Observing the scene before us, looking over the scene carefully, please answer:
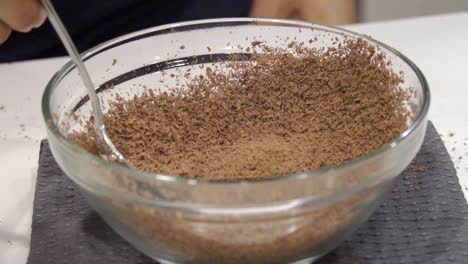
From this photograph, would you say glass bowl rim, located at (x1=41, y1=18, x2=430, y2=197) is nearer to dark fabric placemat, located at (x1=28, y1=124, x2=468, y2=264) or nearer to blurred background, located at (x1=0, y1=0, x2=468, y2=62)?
dark fabric placemat, located at (x1=28, y1=124, x2=468, y2=264)

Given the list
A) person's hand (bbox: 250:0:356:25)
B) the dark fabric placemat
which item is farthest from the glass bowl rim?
person's hand (bbox: 250:0:356:25)

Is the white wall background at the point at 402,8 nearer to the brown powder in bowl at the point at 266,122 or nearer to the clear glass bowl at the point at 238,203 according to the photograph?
the brown powder in bowl at the point at 266,122

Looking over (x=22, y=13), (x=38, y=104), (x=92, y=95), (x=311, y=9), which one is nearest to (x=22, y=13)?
(x=22, y=13)

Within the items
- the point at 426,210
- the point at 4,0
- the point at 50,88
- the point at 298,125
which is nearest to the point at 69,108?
the point at 50,88

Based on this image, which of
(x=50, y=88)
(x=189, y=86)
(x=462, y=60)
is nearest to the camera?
(x=50, y=88)

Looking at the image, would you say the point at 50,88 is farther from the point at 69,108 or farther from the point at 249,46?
the point at 249,46

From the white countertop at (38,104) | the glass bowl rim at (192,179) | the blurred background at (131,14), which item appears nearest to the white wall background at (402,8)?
the blurred background at (131,14)

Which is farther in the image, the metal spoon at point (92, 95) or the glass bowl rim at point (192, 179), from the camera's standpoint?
the metal spoon at point (92, 95)
